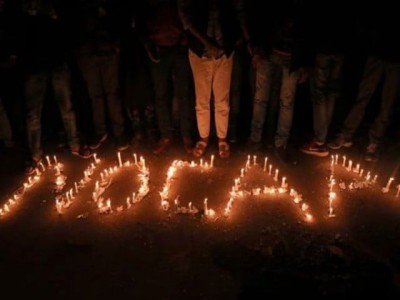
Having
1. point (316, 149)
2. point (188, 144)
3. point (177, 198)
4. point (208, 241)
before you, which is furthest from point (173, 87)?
point (208, 241)

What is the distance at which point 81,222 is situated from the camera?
582 centimetres

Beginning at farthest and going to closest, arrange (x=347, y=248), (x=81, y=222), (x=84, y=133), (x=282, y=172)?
(x=84, y=133), (x=282, y=172), (x=81, y=222), (x=347, y=248)

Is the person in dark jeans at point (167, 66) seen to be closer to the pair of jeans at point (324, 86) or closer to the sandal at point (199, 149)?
the sandal at point (199, 149)

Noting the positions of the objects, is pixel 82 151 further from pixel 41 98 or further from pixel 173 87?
pixel 173 87

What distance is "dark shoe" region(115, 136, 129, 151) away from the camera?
7.44 meters

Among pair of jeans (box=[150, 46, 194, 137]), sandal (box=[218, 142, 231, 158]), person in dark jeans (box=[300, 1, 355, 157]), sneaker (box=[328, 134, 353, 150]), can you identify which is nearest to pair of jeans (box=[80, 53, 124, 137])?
pair of jeans (box=[150, 46, 194, 137])

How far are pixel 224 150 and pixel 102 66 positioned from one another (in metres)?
2.52

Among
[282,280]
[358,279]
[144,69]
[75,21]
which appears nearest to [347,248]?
[358,279]

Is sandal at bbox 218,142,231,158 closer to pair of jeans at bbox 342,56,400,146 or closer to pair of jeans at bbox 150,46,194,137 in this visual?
pair of jeans at bbox 150,46,194,137

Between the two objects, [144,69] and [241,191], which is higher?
[144,69]

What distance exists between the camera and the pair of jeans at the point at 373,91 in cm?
646

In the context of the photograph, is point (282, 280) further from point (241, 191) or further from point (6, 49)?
point (6, 49)

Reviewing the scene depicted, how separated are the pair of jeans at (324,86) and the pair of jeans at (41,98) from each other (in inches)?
161

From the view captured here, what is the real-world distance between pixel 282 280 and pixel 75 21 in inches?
191
